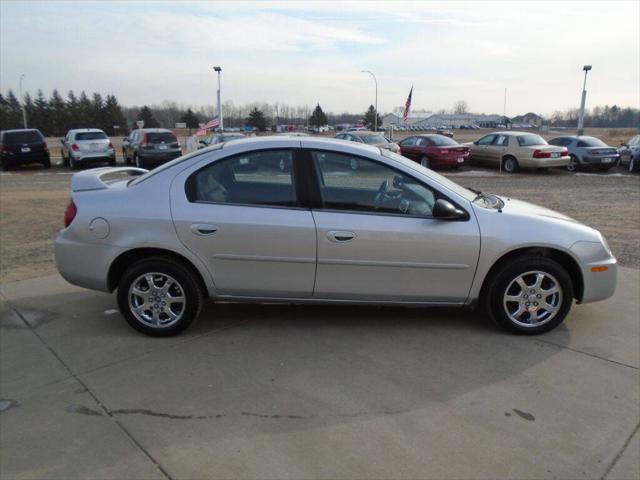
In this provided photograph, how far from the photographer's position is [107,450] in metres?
2.80

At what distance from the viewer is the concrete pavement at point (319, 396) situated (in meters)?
2.72

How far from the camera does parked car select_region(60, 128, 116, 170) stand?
21375mm

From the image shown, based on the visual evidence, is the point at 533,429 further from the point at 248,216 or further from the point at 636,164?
the point at 636,164

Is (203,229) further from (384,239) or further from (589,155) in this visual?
(589,155)

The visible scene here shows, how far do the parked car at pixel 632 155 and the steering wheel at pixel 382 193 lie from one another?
18988mm

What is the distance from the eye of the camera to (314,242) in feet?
13.1

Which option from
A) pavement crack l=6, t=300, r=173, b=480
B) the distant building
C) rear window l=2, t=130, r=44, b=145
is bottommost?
pavement crack l=6, t=300, r=173, b=480

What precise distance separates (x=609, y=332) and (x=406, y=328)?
1695mm

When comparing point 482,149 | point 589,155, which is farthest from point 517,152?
point 589,155

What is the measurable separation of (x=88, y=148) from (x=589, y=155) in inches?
783

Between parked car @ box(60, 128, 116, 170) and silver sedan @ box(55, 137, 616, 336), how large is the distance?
62.5 feet

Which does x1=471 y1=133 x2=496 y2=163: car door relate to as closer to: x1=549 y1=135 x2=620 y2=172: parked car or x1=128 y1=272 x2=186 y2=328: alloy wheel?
x1=549 y1=135 x2=620 y2=172: parked car

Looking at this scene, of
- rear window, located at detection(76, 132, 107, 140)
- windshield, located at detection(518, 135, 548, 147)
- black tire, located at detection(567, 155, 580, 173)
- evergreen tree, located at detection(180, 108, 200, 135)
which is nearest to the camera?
windshield, located at detection(518, 135, 548, 147)

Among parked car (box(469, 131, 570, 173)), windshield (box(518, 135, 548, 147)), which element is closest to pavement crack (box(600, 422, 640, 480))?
parked car (box(469, 131, 570, 173))
